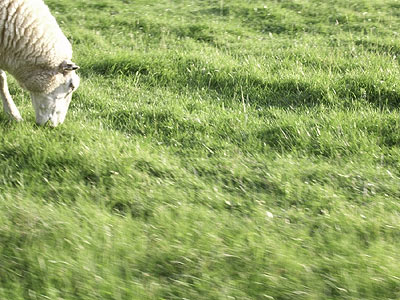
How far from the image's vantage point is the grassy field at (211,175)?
305cm

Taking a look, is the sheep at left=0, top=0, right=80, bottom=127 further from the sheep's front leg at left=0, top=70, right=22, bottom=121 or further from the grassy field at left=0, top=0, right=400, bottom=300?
the grassy field at left=0, top=0, right=400, bottom=300

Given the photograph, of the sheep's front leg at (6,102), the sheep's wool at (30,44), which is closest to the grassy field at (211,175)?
the sheep's front leg at (6,102)

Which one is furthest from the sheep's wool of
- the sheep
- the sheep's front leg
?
the sheep's front leg

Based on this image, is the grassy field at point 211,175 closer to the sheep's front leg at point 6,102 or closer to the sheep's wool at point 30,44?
the sheep's front leg at point 6,102

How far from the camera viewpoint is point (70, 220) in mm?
3531

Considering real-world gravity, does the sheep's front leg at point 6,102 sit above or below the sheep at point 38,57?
below

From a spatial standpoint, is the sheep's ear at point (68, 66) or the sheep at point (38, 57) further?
the sheep's ear at point (68, 66)

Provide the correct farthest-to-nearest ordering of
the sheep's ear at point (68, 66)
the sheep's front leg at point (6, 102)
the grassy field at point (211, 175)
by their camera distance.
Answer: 1. the sheep's front leg at point (6, 102)
2. the sheep's ear at point (68, 66)
3. the grassy field at point (211, 175)

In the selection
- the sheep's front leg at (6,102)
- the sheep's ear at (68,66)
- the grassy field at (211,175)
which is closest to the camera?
the grassy field at (211,175)

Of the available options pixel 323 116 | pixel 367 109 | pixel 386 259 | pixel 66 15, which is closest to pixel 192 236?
pixel 386 259

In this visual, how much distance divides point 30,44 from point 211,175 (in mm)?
2221

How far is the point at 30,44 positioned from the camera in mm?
5199

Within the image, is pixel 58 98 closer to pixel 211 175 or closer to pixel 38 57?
pixel 38 57

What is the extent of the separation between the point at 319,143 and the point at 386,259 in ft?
6.32
